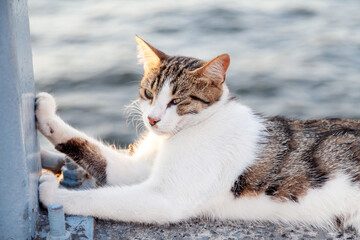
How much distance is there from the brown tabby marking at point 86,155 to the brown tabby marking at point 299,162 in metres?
0.85

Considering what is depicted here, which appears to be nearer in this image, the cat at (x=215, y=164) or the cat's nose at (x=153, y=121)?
the cat at (x=215, y=164)

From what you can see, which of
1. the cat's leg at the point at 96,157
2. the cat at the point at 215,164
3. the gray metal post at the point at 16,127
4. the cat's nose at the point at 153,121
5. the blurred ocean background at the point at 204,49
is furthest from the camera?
the blurred ocean background at the point at 204,49

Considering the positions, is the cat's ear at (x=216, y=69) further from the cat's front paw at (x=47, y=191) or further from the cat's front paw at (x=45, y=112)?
the cat's front paw at (x=47, y=191)

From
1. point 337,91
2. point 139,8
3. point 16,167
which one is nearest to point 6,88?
point 16,167

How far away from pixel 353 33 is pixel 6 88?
676 centimetres

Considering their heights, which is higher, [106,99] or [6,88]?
[6,88]

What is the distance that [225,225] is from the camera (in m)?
2.60

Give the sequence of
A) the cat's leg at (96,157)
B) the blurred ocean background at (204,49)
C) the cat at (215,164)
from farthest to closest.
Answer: the blurred ocean background at (204,49), the cat's leg at (96,157), the cat at (215,164)

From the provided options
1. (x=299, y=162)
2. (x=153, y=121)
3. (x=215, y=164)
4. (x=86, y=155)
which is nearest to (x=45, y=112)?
(x=86, y=155)

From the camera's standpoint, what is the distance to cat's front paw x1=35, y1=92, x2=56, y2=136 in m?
2.58

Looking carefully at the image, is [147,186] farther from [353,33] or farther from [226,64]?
[353,33]

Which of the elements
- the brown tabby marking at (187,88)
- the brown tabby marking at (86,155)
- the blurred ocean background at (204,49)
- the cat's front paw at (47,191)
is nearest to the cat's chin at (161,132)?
the brown tabby marking at (187,88)

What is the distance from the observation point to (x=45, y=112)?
2.61 meters

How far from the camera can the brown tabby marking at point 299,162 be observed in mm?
2594
